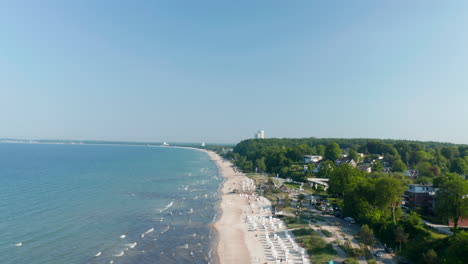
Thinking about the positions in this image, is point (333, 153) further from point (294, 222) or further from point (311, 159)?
point (294, 222)

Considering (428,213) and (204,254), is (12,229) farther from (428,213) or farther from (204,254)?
(428,213)

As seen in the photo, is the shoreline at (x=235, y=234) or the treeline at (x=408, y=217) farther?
the shoreline at (x=235, y=234)

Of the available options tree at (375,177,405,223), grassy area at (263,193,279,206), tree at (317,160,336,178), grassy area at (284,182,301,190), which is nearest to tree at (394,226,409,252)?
tree at (375,177,405,223)

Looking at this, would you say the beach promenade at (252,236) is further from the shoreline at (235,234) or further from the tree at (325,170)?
the tree at (325,170)

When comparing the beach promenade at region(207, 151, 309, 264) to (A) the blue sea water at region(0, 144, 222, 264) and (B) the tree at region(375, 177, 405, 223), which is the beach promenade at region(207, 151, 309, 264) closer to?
(A) the blue sea water at region(0, 144, 222, 264)


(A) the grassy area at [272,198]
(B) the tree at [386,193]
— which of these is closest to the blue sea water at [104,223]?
(A) the grassy area at [272,198]

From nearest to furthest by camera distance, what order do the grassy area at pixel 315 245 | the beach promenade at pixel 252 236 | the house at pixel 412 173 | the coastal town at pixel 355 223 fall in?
the coastal town at pixel 355 223
the grassy area at pixel 315 245
the beach promenade at pixel 252 236
the house at pixel 412 173

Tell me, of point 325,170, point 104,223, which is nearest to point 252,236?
point 104,223

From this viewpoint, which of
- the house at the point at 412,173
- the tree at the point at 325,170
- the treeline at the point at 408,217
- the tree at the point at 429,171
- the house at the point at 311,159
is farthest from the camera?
the house at the point at 311,159

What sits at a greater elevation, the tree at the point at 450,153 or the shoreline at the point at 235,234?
the tree at the point at 450,153
